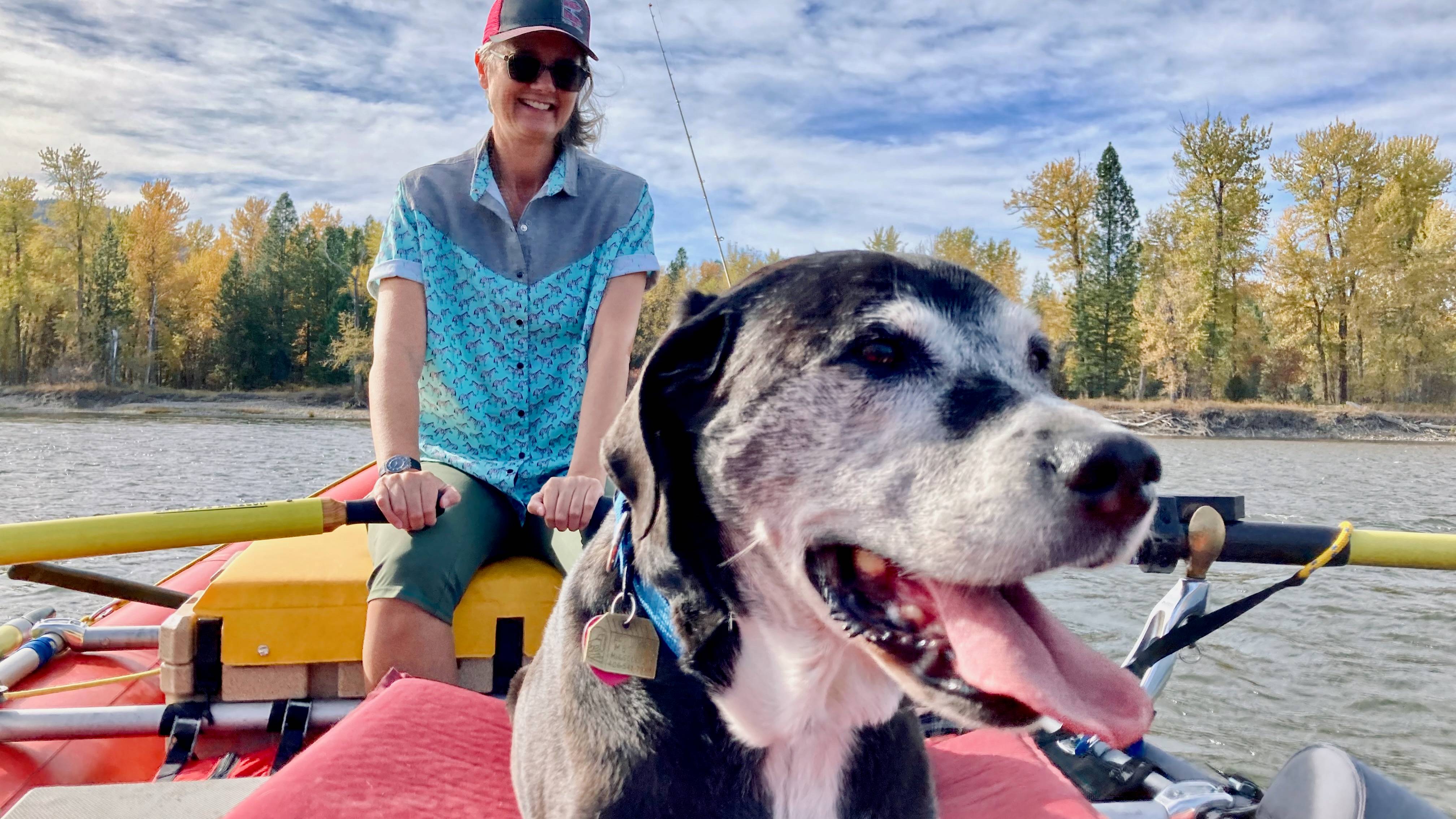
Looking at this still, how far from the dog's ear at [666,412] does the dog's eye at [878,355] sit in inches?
11.5

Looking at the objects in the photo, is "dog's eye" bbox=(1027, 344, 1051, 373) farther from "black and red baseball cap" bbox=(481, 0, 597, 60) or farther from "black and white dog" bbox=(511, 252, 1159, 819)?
"black and red baseball cap" bbox=(481, 0, 597, 60)

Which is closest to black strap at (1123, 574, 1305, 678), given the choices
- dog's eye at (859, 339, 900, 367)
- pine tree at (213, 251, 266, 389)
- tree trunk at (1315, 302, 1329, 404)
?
dog's eye at (859, 339, 900, 367)

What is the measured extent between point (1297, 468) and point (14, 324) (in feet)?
200

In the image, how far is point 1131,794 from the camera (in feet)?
10.4

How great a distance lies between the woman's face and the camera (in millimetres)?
3510

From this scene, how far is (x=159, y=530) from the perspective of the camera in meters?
2.98

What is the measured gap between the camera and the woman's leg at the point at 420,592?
9.78 feet

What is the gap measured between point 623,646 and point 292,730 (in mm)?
1951

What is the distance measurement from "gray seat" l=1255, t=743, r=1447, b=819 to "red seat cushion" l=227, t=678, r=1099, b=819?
494mm

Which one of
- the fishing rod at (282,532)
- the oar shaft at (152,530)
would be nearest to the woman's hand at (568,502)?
the fishing rod at (282,532)

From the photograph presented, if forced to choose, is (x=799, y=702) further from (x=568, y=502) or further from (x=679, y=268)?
(x=679, y=268)

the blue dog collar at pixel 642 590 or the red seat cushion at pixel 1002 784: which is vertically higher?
the blue dog collar at pixel 642 590

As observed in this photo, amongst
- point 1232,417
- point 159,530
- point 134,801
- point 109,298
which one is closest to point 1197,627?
point 134,801

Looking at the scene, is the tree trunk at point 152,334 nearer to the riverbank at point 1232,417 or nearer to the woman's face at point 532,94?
the riverbank at point 1232,417
